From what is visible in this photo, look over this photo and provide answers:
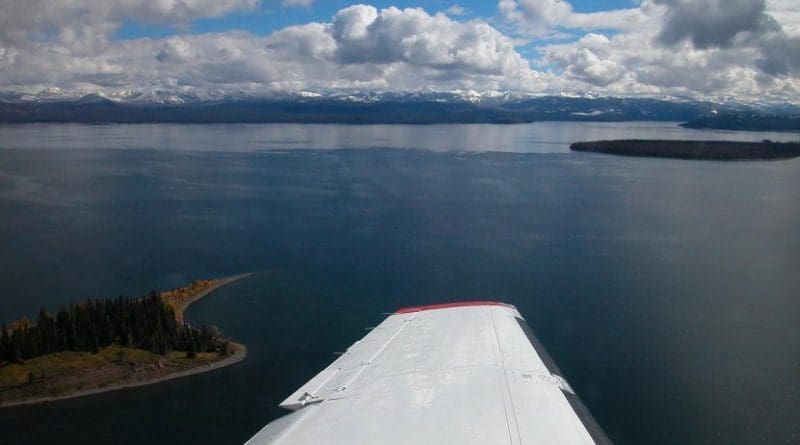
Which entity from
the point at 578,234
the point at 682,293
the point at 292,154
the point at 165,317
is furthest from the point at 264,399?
the point at 292,154

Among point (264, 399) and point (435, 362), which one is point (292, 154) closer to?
point (264, 399)

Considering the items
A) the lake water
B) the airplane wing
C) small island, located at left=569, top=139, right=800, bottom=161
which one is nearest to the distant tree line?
the lake water

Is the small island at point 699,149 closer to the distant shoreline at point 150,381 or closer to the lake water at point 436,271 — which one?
the lake water at point 436,271

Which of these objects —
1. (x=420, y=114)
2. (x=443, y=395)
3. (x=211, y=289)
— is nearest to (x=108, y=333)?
(x=211, y=289)

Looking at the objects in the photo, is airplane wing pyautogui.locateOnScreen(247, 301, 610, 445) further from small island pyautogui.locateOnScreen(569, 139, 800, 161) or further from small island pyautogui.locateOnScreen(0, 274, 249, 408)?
small island pyautogui.locateOnScreen(569, 139, 800, 161)

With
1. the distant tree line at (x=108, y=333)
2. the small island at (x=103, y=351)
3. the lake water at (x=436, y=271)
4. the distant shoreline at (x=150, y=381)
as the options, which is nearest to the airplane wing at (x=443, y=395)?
the lake water at (x=436, y=271)

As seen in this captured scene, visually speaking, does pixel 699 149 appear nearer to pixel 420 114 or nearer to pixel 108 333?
pixel 108 333
